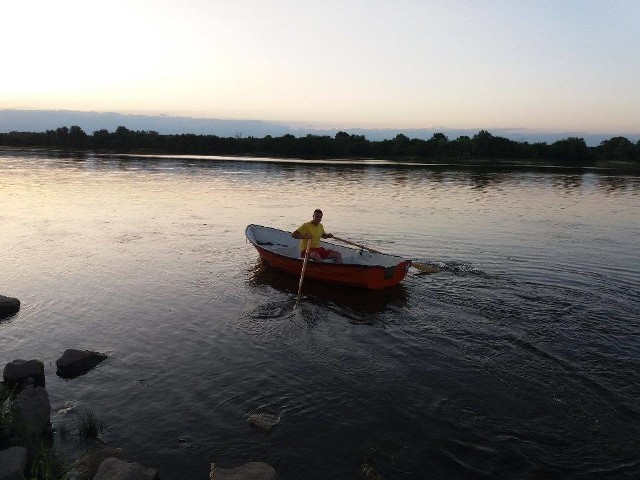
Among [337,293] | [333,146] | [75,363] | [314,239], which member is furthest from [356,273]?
[333,146]

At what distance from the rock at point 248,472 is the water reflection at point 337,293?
7.70 m

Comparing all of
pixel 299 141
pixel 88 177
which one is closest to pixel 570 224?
pixel 88 177

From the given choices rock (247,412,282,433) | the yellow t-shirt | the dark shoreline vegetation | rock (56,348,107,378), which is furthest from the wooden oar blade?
the dark shoreline vegetation

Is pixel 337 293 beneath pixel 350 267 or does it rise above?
beneath

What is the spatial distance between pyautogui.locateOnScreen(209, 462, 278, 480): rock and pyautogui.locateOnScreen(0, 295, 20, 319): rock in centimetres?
958

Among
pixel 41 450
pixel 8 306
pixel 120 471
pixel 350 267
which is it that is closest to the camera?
pixel 120 471

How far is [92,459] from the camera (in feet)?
25.3

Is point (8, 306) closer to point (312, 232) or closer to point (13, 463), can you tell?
point (13, 463)

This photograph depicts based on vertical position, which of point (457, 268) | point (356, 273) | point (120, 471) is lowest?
point (120, 471)

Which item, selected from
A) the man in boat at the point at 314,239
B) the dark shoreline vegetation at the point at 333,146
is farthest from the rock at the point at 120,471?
the dark shoreline vegetation at the point at 333,146

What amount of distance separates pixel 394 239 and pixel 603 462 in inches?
721

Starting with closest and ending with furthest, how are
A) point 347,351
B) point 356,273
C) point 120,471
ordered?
point 120,471 < point 347,351 < point 356,273

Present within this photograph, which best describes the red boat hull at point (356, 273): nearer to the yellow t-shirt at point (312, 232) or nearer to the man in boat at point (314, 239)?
the man in boat at point (314, 239)

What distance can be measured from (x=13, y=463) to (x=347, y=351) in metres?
7.44
